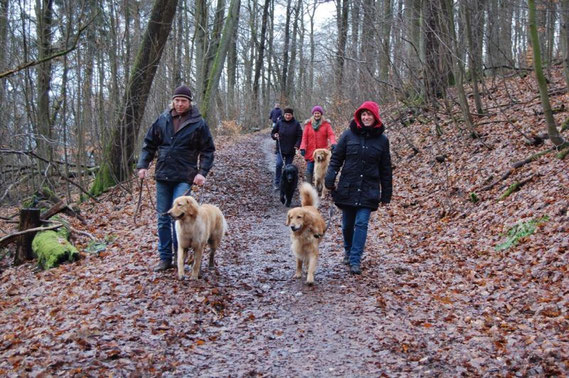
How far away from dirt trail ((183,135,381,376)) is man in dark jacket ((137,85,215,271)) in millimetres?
A: 1092

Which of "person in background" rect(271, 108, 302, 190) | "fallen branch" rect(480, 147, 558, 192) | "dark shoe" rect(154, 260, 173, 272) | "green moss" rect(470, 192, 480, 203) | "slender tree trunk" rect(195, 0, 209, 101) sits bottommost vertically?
"dark shoe" rect(154, 260, 173, 272)

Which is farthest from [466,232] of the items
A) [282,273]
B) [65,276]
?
[65,276]

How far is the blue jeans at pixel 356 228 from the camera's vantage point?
6699 millimetres

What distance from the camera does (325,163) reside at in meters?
12.4

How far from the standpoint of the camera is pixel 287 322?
17.5 ft

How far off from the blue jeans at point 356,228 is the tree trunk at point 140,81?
7.48 m

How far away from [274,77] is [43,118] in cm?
2822

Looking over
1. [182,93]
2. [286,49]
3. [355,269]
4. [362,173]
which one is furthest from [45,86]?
[286,49]

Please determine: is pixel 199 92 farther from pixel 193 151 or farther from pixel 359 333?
pixel 359 333

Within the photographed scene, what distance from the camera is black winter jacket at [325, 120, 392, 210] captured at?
666cm

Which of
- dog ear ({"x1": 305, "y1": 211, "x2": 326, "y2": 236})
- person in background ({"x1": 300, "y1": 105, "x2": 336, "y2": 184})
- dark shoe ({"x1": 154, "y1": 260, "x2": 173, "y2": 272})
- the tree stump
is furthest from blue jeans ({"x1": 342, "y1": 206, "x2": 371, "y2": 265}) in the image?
the tree stump

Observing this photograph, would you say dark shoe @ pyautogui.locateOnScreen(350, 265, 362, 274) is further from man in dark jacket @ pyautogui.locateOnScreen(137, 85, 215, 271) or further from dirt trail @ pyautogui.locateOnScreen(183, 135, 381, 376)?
man in dark jacket @ pyautogui.locateOnScreen(137, 85, 215, 271)

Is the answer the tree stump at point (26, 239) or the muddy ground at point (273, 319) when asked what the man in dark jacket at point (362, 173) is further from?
the tree stump at point (26, 239)

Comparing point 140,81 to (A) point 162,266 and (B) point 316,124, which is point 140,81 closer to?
(B) point 316,124
